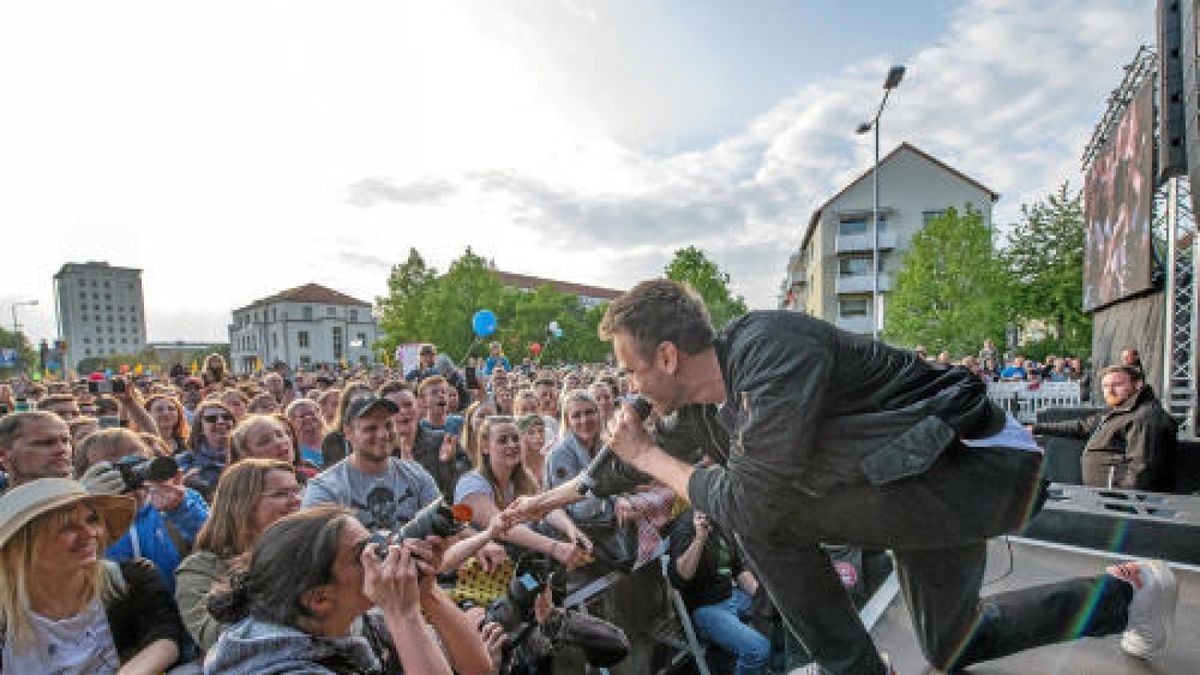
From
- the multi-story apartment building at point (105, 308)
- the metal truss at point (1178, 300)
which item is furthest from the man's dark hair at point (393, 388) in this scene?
the multi-story apartment building at point (105, 308)

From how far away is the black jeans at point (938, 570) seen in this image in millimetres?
1550

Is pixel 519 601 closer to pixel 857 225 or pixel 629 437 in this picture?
pixel 629 437

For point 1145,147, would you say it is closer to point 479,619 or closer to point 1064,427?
point 1064,427

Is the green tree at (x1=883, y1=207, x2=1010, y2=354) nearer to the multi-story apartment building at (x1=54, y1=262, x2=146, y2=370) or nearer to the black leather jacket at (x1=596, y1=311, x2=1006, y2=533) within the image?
the black leather jacket at (x1=596, y1=311, x2=1006, y2=533)

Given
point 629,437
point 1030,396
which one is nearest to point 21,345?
point 629,437

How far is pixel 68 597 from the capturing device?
1.94m

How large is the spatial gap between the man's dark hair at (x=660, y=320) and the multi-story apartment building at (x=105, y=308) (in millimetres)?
144424

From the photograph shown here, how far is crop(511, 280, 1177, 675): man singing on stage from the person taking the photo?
152 cm

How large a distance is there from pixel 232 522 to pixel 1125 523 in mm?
4870

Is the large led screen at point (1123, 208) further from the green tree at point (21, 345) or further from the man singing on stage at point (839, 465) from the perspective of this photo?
the green tree at point (21, 345)

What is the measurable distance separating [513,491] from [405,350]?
14.1 metres

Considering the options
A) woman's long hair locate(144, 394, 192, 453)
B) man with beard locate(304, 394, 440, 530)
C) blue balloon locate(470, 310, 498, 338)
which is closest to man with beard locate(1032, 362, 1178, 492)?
man with beard locate(304, 394, 440, 530)

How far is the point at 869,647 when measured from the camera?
5.70 feet

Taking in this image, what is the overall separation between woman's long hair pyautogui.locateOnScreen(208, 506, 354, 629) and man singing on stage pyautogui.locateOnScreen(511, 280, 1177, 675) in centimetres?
97
